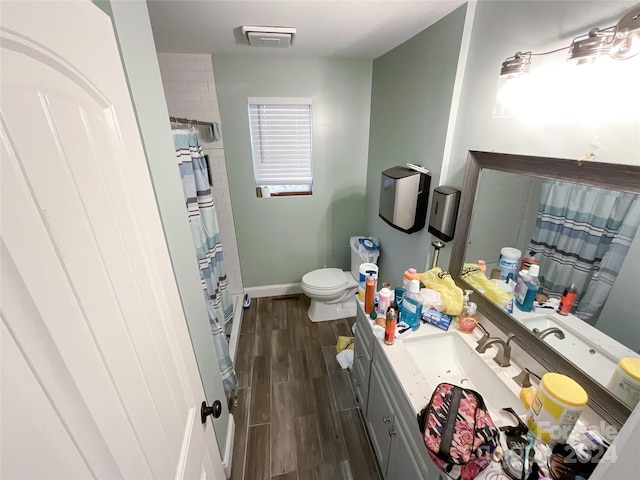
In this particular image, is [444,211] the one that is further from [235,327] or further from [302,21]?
[235,327]

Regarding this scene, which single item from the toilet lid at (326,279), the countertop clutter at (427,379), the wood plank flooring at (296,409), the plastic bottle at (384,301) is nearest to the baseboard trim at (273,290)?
the wood plank flooring at (296,409)

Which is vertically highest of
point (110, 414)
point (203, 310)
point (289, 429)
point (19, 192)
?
point (19, 192)

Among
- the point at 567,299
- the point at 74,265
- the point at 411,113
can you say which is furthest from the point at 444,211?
the point at 74,265

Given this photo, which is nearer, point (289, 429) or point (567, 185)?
point (567, 185)

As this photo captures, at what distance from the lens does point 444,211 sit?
145cm

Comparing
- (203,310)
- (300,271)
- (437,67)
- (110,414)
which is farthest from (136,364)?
(300,271)

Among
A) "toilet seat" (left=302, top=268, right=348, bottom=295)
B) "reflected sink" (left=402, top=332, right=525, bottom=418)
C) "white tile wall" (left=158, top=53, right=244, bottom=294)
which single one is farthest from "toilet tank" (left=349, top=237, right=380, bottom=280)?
"white tile wall" (left=158, top=53, right=244, bottom=294)

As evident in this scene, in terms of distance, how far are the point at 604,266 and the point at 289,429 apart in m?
1.79

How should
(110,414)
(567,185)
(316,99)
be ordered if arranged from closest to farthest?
(110,414)
(567,185)
(316,99)

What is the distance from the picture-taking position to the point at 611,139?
81cm

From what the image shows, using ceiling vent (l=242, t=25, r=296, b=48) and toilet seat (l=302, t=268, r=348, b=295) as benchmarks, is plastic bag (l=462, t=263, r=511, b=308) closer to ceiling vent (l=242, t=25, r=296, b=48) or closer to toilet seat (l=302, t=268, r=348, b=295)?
toilet seat (l=302, t=268, r=348, b=295)

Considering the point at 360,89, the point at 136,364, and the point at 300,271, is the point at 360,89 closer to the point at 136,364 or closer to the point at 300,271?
the point at 300,271

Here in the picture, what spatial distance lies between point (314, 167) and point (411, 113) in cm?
104

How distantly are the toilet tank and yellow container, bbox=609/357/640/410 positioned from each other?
5.55ft
